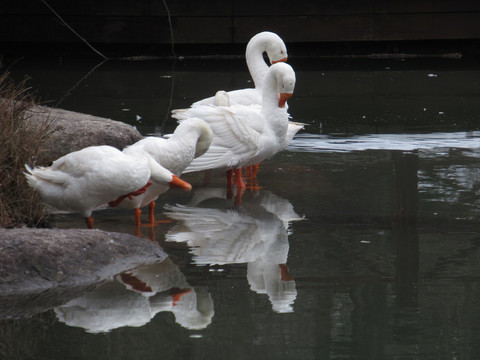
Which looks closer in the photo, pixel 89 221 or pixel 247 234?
pixel 89 221

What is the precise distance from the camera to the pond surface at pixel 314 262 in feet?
12.5

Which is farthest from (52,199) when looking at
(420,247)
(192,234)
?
(420,247)

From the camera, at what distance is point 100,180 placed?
4973 mm

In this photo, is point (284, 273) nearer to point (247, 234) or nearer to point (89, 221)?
point (247, 234)

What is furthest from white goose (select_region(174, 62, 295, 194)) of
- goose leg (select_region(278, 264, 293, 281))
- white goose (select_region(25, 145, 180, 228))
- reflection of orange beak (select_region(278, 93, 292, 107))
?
goose leg (select_region(278, 264, 293, 281))

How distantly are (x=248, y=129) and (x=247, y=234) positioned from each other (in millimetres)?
1472

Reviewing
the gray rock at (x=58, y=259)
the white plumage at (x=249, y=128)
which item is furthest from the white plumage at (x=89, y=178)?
the white plumage at (x=249, y=128)

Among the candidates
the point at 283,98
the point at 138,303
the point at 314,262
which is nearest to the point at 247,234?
the point at 314,262

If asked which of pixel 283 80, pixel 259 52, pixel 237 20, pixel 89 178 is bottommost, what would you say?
pixel 89 178

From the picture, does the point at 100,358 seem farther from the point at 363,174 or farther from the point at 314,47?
the point at 314,47

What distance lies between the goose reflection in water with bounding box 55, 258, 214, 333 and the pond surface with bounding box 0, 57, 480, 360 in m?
0.01

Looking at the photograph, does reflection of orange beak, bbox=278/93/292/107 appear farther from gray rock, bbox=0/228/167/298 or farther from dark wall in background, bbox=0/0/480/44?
dark wall in background, bbox=0/0/480/44

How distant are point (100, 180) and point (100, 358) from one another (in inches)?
61.8

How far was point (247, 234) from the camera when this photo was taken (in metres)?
5.47
